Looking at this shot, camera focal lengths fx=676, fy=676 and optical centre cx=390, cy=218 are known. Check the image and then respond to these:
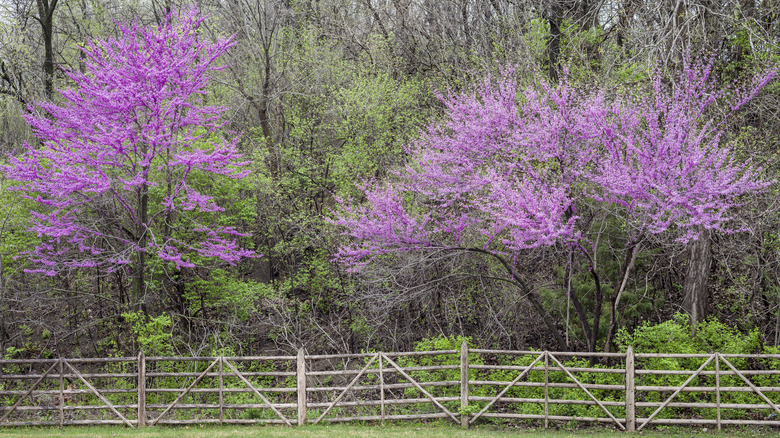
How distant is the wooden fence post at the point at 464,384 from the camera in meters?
11.4

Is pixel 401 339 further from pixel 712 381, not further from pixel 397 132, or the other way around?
pixel 712 381

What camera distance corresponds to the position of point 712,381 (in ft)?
38.2

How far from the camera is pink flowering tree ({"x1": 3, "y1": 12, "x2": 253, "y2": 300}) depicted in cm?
1359

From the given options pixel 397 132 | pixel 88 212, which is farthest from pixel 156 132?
pixel 397 132

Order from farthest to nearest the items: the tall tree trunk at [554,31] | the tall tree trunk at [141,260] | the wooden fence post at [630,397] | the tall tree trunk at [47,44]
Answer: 1. the tall tree trunk at [47,44]
2. the tall tree trunk at [554,31]
3. the tall tree trunk at [141,260]
4. the wooden fence post at [630,397]

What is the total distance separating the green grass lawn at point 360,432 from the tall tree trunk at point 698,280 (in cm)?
294

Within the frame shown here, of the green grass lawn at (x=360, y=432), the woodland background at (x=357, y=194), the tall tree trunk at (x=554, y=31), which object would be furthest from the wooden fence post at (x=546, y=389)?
the tall tree trunk at (x=554, y=31)

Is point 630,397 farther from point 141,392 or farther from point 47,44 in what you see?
point 47,44

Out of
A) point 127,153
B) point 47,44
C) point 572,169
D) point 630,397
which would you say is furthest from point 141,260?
point 630,397

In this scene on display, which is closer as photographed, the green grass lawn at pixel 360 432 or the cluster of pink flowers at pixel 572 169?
the cluster of pink flowers at pixel 572 169

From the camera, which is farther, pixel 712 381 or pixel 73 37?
pixel 73 37

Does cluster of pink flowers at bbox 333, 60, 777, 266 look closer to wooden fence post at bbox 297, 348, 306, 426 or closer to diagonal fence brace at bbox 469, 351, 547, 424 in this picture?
diagonal fence brace at bbox 469, 351, 547, 424

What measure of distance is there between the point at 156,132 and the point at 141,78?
1.14 m

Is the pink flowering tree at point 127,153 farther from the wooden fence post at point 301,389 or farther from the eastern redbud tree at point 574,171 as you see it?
the eastern redbud tree at point 574,171
